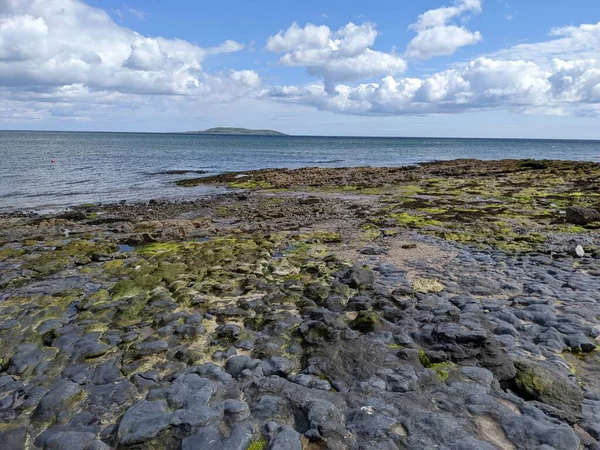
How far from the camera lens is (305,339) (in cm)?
753

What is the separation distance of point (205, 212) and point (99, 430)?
17758 millimetres

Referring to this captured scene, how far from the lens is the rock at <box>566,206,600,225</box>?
1602cm

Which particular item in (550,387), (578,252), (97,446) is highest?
(578,252)

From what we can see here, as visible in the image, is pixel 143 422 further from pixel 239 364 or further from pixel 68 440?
pixel 239 364

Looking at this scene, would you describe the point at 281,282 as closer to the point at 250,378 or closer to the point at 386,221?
the point at 250,378

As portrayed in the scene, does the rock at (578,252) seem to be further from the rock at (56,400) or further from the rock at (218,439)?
the rock at (56,400)

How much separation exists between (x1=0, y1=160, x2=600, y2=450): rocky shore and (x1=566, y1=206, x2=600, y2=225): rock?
5cm

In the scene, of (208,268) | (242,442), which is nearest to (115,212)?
(208,268)

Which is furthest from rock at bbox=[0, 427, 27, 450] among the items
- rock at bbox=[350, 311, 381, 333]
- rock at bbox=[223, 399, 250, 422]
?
rock at bbox=[350, 311, 381, 333]

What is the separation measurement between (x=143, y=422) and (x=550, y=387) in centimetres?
523

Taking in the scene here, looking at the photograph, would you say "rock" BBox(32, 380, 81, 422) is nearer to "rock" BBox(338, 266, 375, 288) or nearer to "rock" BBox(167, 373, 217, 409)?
"rock" BBox(167, 373, 217, 409)

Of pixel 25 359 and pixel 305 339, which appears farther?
pixel 305 339

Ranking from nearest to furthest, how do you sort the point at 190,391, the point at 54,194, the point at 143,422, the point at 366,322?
1. the point at 143,422
2. the point at 190,391
3. the point at 366,322
4. the point at 54,194

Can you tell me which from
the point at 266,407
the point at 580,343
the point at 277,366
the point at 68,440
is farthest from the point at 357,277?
the point at 68,440
